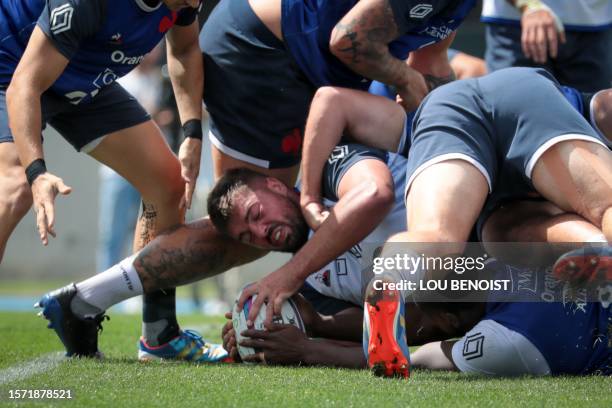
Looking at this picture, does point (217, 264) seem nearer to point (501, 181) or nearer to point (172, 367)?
point (172, 367)

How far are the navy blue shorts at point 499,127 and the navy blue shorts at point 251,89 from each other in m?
1.00

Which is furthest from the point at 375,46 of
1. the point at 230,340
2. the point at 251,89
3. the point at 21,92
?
the point at 21,92

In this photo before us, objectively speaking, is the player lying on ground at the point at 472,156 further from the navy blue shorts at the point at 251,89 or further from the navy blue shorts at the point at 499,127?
the navy blue shorts at the point at 251,89

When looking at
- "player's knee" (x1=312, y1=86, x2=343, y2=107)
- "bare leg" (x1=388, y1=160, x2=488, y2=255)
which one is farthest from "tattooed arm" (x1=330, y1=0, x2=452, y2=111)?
"bare leg" (x1=388, y1=160, x2=488, y2=255)

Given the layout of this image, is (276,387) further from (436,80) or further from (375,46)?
(436,80)

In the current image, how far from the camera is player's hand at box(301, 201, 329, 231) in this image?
4.01 metres

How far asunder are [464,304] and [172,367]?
3.85ft

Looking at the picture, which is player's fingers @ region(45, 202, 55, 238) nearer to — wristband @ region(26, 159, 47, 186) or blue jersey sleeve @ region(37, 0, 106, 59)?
wristband @ region(26, 159, 47, 186)

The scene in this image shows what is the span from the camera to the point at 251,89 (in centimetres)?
477

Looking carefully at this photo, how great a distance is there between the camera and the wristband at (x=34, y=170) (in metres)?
3.62

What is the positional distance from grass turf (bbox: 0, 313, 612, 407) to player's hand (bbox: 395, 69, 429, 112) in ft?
4.81

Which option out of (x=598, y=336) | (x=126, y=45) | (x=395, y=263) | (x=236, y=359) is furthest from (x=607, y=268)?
→ (x=126, y=45)

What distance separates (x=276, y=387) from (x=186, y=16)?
206 cm

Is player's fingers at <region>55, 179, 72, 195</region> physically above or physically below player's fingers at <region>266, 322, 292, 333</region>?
above
